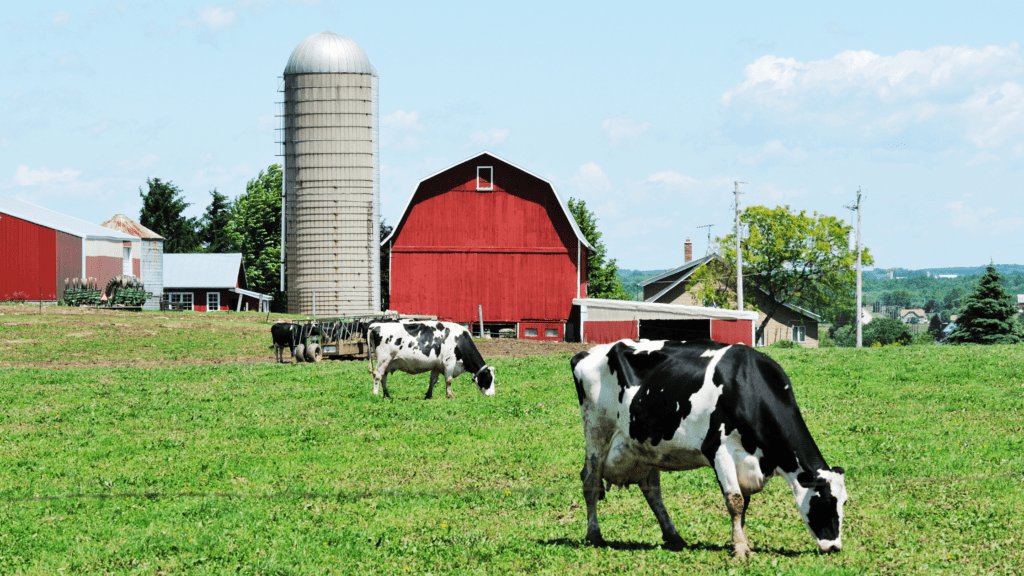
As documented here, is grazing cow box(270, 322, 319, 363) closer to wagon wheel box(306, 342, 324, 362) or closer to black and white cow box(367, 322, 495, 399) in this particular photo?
wagon wheel box(306, 342, 324, 362)

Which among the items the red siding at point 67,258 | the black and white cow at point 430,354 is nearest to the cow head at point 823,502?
the black and white cow at point 430,354

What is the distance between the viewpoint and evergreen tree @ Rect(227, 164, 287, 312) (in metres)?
76.2

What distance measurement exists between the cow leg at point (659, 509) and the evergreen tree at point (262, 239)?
68.6m

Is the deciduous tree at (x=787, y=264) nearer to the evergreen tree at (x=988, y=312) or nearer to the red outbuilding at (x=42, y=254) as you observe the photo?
the evergreen tree at (x=988, y=312)

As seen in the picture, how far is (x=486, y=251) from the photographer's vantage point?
47.2m

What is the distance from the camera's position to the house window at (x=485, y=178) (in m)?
46.9

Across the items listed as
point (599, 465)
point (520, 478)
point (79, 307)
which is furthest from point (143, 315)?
point (599, 465)

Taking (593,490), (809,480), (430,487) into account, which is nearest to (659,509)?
(593,490)

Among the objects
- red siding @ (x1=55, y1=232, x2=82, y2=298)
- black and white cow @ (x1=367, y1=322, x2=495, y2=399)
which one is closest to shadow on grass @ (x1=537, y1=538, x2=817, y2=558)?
black and white cow @ (x1=367, y1=322, x2=495, y2=399)

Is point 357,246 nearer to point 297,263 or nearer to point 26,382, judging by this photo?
point 297,263

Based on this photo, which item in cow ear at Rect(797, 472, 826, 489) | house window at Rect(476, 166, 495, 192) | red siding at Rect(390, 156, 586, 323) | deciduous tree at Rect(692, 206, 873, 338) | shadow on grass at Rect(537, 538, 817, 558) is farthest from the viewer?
deciduous tree at Rect(692, 206, 873, 338)

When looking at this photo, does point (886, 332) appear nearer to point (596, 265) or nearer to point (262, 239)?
point (596, 265)

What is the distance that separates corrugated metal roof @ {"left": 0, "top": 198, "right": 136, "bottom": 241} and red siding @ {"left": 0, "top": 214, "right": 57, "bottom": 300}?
0.49 m

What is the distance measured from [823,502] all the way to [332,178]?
43.4 m
